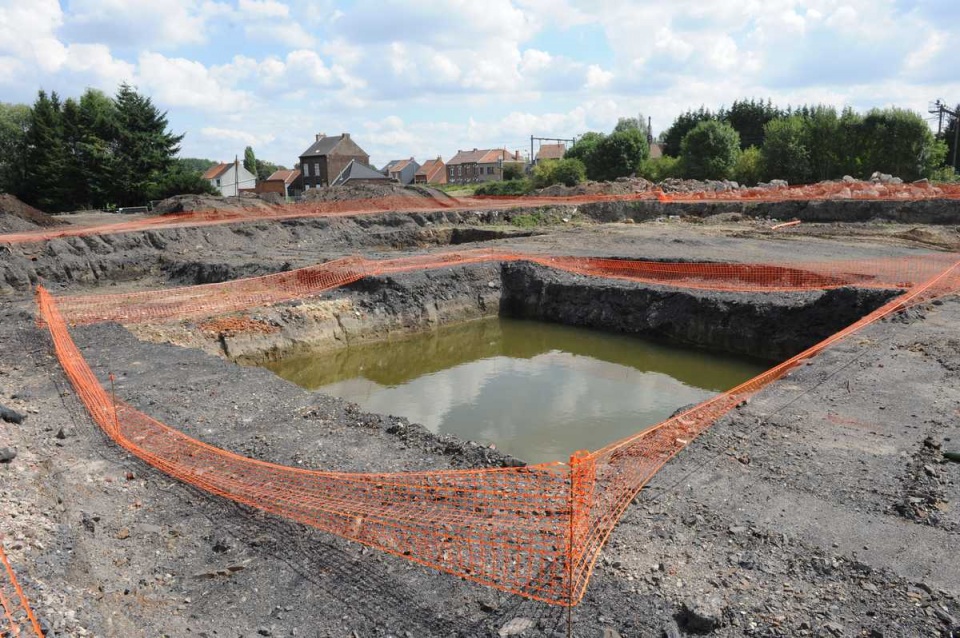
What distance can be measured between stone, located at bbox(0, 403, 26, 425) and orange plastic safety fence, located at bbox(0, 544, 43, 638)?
3.75m

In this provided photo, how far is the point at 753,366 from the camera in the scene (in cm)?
1277

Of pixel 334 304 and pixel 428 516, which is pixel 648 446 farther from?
pixel 334 304

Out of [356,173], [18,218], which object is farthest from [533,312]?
[356,173]

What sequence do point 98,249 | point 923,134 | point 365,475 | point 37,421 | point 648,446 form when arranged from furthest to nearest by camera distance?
point 923,134, point 98,249, point 37,421, point 648,446, point 365,475

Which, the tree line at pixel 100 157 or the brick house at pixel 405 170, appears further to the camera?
the brick house at pixel 405 170

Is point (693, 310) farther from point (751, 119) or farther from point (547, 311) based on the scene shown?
point (751, 119)

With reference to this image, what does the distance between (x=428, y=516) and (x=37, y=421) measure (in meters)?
5.21

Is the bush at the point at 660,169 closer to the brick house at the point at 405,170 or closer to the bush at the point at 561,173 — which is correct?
the bush at the point at 561,173

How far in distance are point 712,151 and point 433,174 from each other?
50.0m

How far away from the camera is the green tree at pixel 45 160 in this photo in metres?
35.2

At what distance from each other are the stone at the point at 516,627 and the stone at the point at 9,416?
20.6 ft

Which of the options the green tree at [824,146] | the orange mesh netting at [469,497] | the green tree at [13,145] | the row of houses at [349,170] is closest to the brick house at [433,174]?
the row of houses at [349,170]

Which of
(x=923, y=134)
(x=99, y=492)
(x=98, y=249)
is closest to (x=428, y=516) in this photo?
(x=99, y=492)

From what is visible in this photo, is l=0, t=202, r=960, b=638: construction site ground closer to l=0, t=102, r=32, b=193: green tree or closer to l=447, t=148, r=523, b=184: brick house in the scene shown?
l=0, t=102, r=32, b=193: green tree
